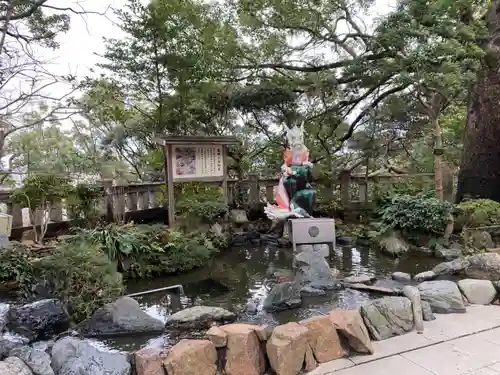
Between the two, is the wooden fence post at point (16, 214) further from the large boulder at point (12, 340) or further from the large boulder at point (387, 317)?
the large boulder at point (387, 317)

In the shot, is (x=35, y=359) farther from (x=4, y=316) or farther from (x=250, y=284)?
(x=250, y=284)

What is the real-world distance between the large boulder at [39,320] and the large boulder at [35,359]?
866 mm

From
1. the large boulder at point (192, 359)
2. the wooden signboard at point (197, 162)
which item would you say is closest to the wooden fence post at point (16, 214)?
the wooden signboard at point (197, 162)

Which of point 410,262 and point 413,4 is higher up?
point 413,4

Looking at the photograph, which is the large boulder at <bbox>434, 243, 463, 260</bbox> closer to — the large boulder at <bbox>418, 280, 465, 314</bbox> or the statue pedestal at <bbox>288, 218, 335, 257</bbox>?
the statue pedestal at <bbox>288, 218, 335, 257</bbox>

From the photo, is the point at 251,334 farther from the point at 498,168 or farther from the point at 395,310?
the point at 498,168

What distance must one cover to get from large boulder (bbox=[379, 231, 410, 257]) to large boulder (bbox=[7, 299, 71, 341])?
5286mm

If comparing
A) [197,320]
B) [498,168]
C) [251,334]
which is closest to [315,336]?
[251,334]

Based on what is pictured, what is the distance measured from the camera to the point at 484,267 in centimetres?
450

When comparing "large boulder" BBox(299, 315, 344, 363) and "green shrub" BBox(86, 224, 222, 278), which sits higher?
"green shrub" BBox(86, 224, 222, 278)

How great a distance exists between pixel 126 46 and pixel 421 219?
7250mm

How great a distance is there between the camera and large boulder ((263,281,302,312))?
165 inches

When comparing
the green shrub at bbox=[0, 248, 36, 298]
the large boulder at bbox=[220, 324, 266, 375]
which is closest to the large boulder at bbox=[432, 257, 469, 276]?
the large boulder at bbox=[220, 324, 266, 375]

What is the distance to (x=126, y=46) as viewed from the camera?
28.2ft
